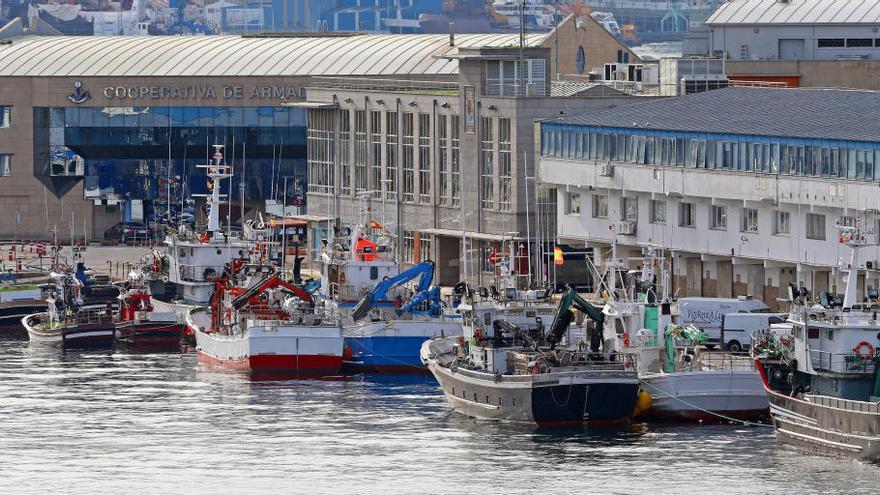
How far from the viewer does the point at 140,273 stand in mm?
163625

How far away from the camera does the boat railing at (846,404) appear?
98.7m

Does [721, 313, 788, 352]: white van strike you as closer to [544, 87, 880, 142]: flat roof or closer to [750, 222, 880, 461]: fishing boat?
[544, 87, 880, 142]: flat roof

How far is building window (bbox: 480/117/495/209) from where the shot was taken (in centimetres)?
17238

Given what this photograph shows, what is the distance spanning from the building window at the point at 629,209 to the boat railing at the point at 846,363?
171 ft

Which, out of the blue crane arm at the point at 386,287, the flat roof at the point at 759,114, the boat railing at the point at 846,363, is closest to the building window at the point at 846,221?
the flat roof at the point at 759,114

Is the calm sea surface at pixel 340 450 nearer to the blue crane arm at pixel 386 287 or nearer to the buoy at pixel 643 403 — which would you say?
the buoy at pixel 643 403

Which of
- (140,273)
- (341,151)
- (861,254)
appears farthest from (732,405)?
(341,151)

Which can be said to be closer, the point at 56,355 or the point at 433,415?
the point at 433,415

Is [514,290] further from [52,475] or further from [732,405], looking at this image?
[52,475]

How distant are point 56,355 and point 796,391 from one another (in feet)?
188

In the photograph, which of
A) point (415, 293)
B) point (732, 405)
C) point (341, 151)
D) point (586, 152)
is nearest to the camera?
Answer: point (732, 405)

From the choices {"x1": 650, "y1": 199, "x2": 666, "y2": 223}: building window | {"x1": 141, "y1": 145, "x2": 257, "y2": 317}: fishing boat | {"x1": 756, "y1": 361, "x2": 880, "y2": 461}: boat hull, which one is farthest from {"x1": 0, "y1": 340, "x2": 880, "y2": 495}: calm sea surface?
{"x1": 141, "y1": 145, "x2": 257, "y2": 317}: fishing boat

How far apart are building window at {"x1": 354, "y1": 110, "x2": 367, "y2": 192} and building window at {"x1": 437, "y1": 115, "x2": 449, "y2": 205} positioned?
10.8 metres

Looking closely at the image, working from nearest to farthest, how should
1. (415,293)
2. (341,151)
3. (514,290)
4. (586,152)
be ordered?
1. (514,290)
2. (415,293)
3. (586,152)
4. (341,151)
